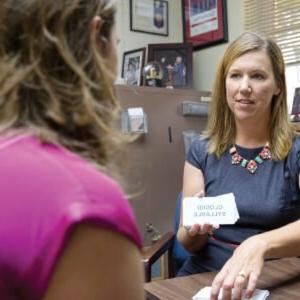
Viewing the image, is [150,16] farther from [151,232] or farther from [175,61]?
[151,232]

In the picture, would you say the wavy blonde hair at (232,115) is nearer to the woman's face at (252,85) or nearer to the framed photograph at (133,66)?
the woman's face at (252,85)

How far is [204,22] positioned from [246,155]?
1757 mm

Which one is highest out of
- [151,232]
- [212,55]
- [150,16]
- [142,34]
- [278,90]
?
[150,16]

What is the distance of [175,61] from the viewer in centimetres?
303

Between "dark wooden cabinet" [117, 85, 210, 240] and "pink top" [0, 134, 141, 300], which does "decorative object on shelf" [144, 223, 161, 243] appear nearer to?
"dark wooden cabinet" [117, 85, 210, 240]

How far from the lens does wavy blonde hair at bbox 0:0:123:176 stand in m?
0.54

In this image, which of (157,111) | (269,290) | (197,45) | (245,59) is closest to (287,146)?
(245,59)

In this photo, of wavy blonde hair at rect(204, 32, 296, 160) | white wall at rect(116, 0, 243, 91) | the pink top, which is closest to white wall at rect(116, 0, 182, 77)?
white wall at rect(116, 0, 243, 91)

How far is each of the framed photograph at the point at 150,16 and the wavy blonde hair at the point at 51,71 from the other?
106 inches

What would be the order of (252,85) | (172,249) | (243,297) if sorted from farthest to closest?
(172,249), (252,85), (243,297)

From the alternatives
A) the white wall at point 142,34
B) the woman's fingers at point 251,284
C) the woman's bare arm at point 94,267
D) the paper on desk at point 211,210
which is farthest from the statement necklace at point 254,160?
the white wall at point 142,34

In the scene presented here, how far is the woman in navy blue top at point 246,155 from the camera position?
1561 mm

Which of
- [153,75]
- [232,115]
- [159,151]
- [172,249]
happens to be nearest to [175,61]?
[153,75]

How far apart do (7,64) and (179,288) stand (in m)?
0.81
